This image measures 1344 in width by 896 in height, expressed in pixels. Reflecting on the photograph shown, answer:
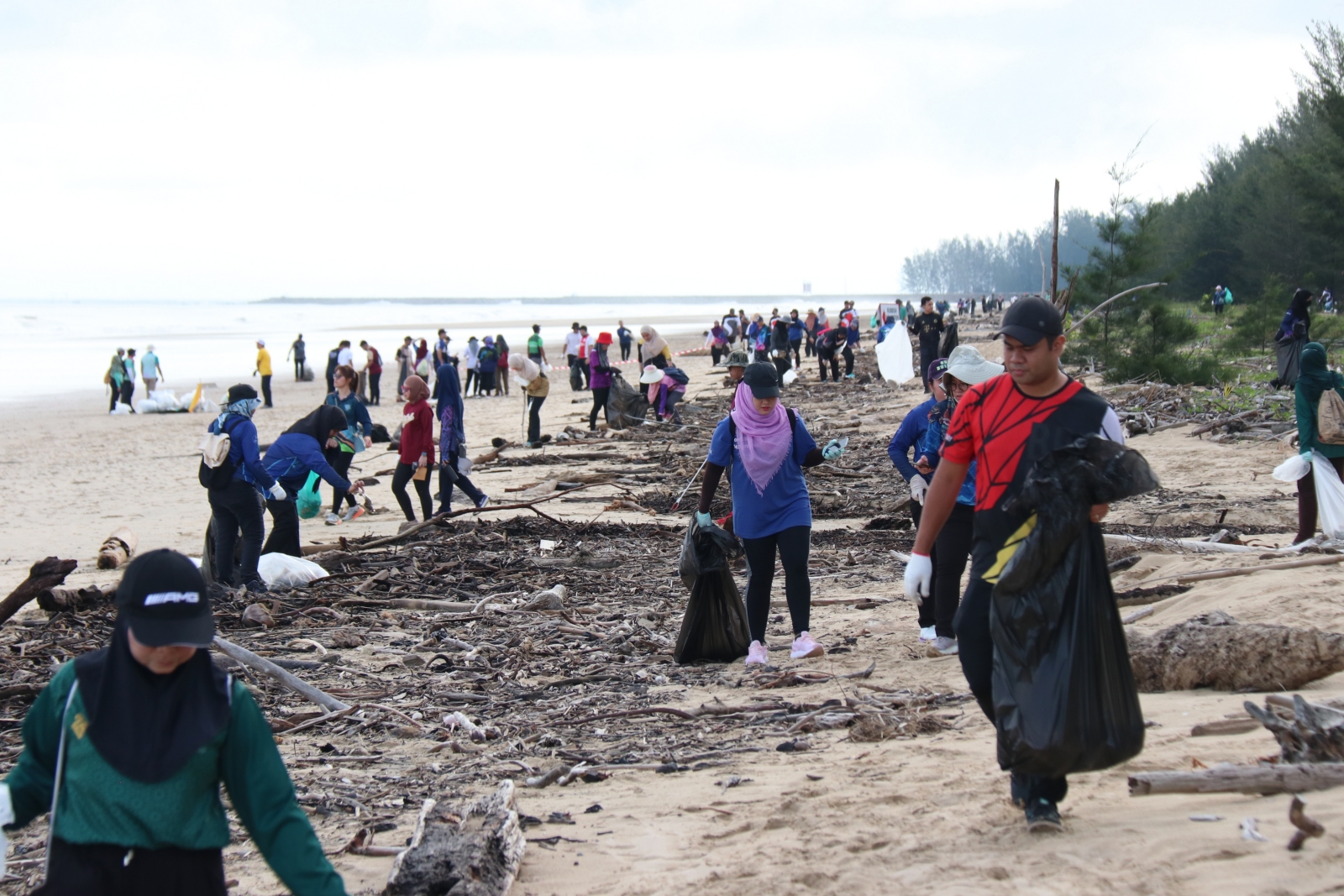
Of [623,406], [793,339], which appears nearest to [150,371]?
[623,406]

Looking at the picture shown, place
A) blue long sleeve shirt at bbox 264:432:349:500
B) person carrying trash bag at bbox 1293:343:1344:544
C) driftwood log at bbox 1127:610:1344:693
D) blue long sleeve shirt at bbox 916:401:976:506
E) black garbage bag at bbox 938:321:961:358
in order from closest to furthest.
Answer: driftwood log at bbox 1127:610:1344:693
blue long sleeve shirt at bbox 916:401:976:506
person carrying trash bag at bbox 1293:343:1344:544
blue long sleeve shirt at bbox 264:432:349:500
black garbage bag at bbox 938:321:961:358

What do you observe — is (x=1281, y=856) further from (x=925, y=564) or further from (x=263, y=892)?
(x=263, y=892)

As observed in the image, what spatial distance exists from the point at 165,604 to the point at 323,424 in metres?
7.77

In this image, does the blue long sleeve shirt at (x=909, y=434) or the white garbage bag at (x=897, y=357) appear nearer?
the blue long sleeve shirt at (x=909, y=434)

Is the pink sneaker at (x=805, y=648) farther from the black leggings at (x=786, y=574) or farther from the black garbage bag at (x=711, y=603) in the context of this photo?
the black garbage bag at (x=711, y=603)

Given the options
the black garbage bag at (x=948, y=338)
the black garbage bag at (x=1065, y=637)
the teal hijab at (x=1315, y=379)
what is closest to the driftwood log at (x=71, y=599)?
the black garbage bag at (x=1065, y=637)

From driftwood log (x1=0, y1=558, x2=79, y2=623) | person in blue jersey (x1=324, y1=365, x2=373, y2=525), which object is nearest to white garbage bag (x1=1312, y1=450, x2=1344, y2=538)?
person in blue jersey (x1=324, y1=365, x2=373, y2=525)

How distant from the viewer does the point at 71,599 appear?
798 cm

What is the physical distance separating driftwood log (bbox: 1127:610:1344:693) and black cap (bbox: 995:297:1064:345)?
1.90 meters

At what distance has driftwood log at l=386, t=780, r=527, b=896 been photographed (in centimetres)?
356

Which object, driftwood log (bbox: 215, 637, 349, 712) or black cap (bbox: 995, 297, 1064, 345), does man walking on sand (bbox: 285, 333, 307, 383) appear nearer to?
driftwood log (bbox: 215, 637, 349, 712)

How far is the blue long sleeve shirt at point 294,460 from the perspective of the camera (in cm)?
953

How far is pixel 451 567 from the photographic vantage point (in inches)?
369

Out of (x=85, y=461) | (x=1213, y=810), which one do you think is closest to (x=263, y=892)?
(x=1213, y=810)
